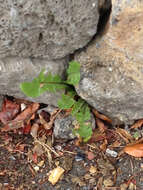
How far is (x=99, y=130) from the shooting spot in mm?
2438

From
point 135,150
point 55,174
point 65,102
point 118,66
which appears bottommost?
point 55,174

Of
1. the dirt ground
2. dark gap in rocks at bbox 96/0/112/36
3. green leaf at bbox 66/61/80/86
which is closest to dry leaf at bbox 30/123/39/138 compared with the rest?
the dirt ground

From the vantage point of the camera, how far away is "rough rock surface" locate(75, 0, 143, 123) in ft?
5.77

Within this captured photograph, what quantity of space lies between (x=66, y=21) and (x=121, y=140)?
1.13 m

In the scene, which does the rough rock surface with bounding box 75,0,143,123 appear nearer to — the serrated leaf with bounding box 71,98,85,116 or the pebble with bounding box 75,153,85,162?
the serrated leaf with bounding box 71,98,85,116

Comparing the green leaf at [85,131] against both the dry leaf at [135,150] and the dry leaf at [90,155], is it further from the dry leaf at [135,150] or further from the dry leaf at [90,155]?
the dry leaf at [135,150]

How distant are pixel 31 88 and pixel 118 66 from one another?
65 centimetres

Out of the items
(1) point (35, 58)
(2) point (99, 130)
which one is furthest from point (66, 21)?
(2) point (99, 130)

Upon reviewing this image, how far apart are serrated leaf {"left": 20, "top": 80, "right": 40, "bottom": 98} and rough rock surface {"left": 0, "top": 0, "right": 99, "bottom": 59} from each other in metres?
0.29

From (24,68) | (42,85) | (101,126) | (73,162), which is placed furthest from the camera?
(101,126)

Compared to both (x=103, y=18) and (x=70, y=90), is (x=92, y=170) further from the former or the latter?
(x=103, y=18)

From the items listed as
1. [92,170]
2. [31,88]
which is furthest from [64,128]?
[31,88]

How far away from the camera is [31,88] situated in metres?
1.89

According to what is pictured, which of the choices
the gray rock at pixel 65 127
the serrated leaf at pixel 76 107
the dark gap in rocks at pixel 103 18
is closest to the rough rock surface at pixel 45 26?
the dark gap in rocks at pixel 103 18
